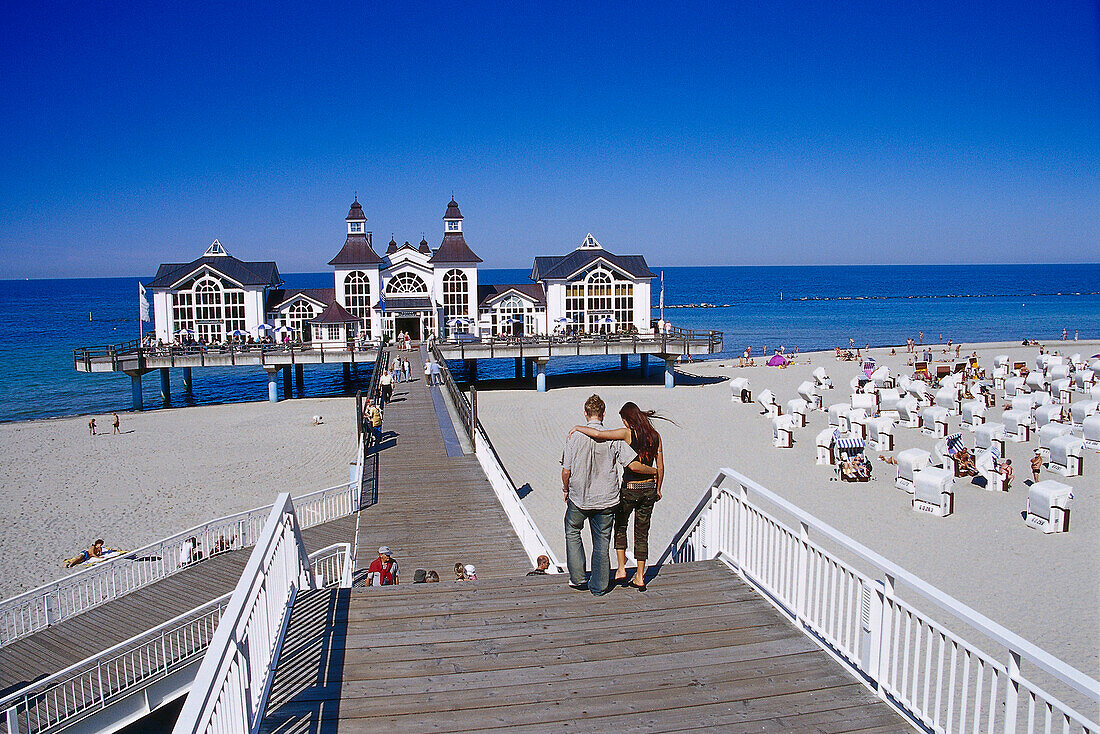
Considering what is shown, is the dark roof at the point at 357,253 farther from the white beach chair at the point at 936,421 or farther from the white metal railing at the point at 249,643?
the white metal railing at the point at 249,643

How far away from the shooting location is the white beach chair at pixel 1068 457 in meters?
18.5

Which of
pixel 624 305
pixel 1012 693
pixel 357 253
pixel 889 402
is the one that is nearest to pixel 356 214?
pixel 357 253

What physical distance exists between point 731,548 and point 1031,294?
15128 cm

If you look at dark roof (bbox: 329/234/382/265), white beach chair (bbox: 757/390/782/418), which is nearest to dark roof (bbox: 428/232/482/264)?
dark roof (bbox: 329/234/382/265)

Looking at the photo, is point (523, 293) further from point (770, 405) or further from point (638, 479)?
point (638, 479)

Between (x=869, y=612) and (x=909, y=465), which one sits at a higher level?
(x=869, y=612)

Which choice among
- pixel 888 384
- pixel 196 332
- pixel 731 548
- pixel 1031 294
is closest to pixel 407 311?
pixel 196 332

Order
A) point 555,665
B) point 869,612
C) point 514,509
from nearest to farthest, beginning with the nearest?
1. point 869,612
2. point 555,665
3. point 514,509

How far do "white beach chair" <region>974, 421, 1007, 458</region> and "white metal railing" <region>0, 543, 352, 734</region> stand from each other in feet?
58.5

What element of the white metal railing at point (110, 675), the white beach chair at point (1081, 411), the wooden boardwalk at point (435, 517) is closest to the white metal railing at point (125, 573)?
the wooden boardwalk at point (435, 517)

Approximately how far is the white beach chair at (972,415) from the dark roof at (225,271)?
31492 millimetres

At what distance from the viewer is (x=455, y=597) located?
5.38 metres

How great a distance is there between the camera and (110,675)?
8469mm

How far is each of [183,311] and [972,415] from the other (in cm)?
3492
